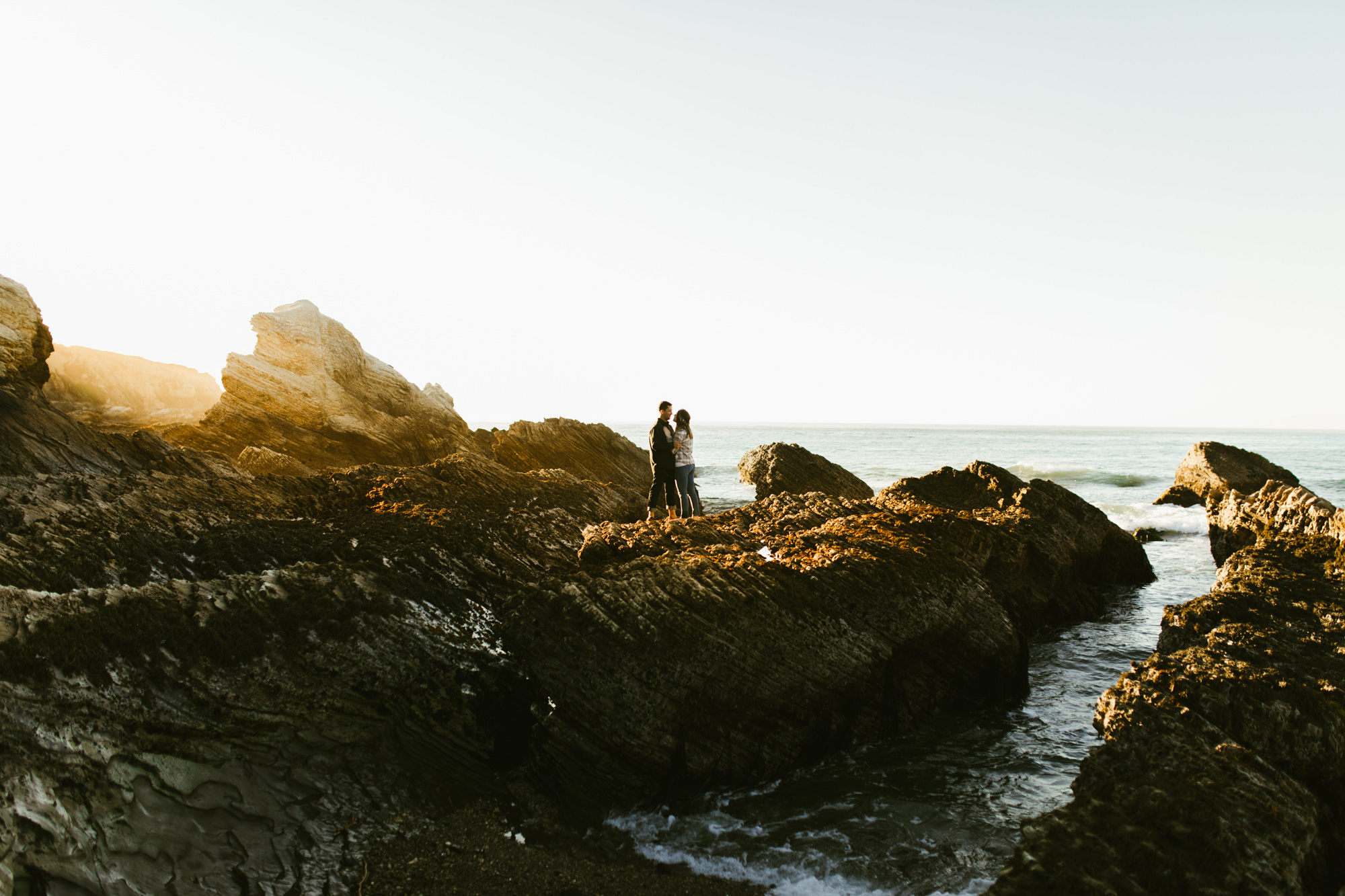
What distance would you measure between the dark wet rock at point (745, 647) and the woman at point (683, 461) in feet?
14.2

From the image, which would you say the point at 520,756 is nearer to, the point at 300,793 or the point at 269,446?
the point at 300,793

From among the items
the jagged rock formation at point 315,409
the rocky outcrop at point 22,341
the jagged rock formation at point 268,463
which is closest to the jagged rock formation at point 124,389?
the jagged rock formation at point 315,409

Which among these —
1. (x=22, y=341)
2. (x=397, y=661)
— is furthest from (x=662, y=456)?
(x=22, y=341)

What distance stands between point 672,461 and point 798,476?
6111 mm

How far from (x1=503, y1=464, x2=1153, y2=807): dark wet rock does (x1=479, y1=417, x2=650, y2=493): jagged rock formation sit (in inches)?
470

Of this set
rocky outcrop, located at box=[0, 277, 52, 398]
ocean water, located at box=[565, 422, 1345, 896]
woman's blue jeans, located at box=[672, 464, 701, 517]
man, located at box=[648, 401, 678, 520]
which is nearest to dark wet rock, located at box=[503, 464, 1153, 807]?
ocean water, located at box=[565, 422, 1345, 896]

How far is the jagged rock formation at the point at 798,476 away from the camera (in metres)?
18.4

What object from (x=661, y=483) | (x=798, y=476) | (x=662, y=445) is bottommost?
(x=798, y=476)

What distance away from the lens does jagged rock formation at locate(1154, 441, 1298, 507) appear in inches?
813

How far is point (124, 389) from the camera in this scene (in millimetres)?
44344

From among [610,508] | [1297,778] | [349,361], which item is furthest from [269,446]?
[1297,778]

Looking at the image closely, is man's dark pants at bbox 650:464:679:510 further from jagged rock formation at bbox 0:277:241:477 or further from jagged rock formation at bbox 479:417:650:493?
jagged rock formation at bbox 0:277:241:477

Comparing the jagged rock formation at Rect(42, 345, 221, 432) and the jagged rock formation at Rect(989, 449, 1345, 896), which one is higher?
the jagged rock formation at Rect(42, 345, 221, 432)

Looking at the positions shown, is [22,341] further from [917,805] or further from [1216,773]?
[1216,773]
